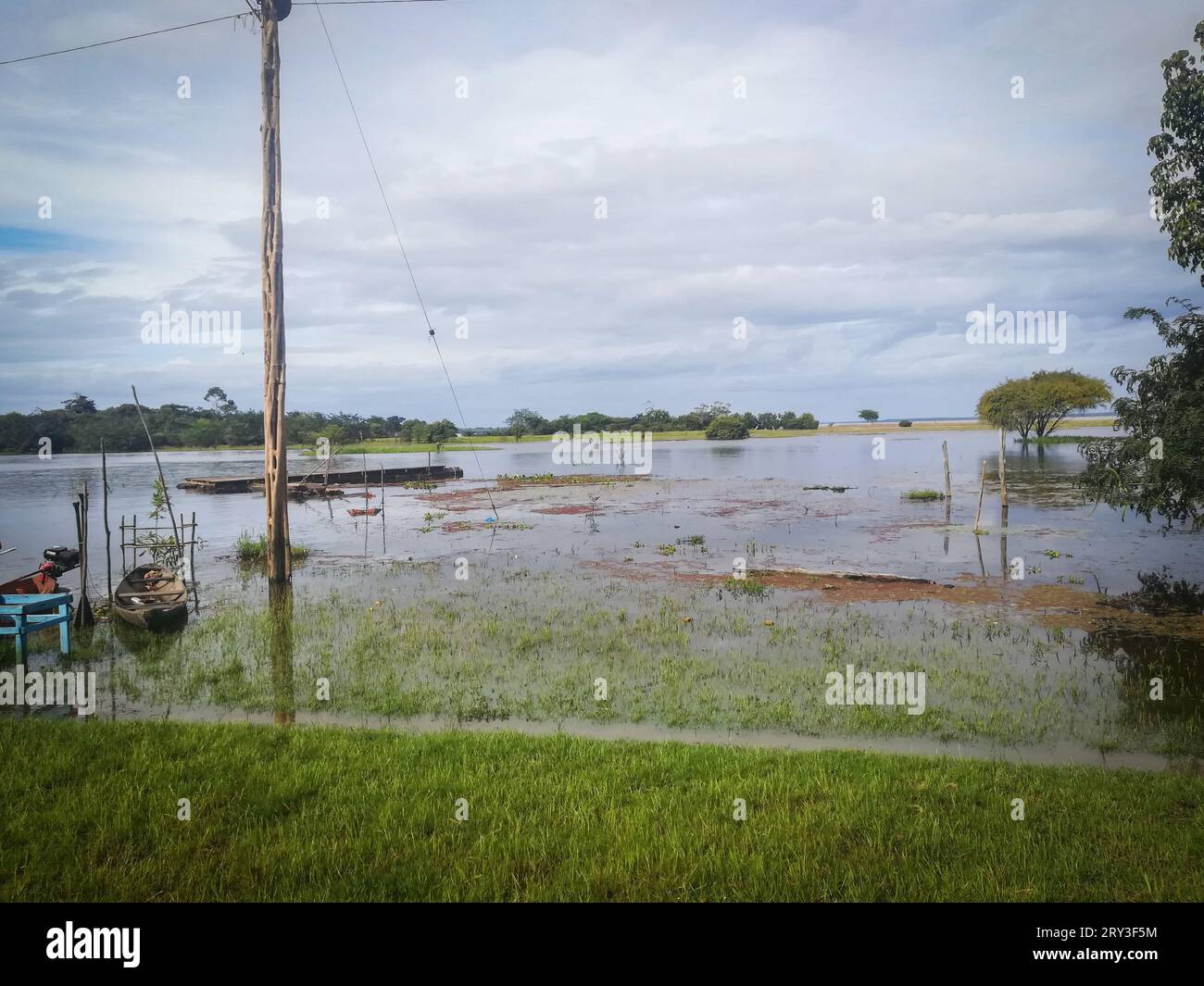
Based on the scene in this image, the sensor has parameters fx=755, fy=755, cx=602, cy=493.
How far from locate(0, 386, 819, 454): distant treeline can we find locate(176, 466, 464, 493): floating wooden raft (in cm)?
1057

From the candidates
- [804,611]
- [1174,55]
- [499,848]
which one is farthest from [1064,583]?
[499,848]

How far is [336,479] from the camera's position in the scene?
204ft

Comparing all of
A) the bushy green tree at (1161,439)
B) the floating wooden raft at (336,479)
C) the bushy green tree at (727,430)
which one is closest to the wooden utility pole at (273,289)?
the bushy green tree at (1161,439)

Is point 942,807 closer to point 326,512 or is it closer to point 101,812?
point 101,812

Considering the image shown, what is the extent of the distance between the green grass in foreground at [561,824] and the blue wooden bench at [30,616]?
14.5ft

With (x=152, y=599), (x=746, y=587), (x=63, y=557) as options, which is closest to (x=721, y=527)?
(x=746, y=587)

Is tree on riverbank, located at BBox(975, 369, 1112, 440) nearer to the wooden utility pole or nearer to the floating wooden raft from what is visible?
the floating wooden raft

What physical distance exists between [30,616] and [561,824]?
1228 cm

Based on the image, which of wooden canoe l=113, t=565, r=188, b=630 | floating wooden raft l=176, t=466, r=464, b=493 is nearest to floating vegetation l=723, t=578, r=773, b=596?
wooden canoe l=113, t=565, r=188, b=630

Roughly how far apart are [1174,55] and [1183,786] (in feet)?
48.5

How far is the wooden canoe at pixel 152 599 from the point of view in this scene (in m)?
15.6

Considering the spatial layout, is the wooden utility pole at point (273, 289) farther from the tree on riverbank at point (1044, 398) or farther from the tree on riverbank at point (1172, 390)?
the tree on riverbank at point (1044, 398)
